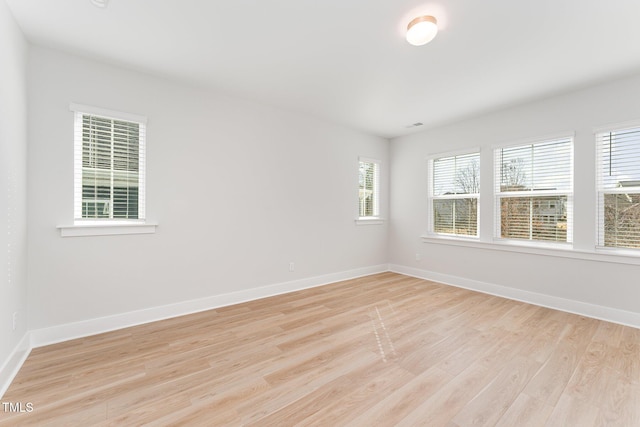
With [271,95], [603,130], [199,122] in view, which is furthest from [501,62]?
[199,122]

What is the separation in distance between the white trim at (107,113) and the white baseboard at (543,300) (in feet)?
15.7

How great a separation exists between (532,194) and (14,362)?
5611mm

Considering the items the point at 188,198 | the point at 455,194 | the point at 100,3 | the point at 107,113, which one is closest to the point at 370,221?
the point at 455,194

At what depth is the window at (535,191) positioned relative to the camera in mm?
3533

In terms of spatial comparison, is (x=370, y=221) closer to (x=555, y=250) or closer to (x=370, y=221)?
(x=370, y=221)

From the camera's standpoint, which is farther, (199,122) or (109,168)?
(199,122)

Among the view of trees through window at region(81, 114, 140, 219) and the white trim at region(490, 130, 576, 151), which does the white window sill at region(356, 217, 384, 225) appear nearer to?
the white trim at region(490, 130, 576, 151)

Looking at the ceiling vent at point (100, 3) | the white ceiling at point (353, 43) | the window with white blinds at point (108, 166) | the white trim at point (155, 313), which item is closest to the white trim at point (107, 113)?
the window with white blinds at point (108, 166)

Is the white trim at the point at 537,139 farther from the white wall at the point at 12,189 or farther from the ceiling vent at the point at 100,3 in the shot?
the white wall at the point at 12,189

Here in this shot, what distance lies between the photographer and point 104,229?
2.80 metres

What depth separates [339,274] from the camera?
191 inches

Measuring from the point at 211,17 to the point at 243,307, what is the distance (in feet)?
9.96

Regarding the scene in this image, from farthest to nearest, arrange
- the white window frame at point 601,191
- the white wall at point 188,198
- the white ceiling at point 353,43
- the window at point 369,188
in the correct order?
1. the window at point 369,188
2. the white window frame at point 601,191
3. the white wall at point 188,198
4. the white ceiling at point 353,43

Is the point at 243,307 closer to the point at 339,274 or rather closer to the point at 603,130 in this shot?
the point at 339,274
